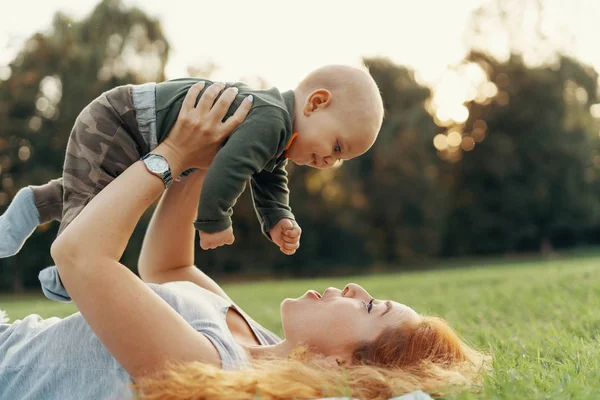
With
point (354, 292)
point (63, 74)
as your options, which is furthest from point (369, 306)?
point (63, 74)

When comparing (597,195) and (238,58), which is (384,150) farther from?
(597,195)

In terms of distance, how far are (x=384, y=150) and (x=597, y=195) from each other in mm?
10469

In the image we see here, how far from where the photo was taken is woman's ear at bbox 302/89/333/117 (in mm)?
2586

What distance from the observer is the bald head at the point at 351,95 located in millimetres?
2604

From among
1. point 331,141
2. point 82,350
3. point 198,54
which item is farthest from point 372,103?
point 198,54

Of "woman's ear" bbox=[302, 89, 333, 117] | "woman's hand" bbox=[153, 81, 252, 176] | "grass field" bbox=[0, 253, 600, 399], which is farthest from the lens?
"woman's ear" bbox=[302, 89, 333, 117]

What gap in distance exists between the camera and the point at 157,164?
198 cm

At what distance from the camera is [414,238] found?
24422 mm

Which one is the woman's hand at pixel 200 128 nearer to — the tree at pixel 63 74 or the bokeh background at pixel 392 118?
the bokeh background at pixel 392 118

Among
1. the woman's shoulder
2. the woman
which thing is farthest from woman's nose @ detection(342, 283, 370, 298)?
the woman's shoulder

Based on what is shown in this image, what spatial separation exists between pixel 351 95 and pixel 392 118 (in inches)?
849

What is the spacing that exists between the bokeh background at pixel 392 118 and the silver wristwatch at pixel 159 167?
12669mm

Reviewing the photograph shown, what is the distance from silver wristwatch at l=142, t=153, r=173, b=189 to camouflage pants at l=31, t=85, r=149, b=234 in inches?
17.3

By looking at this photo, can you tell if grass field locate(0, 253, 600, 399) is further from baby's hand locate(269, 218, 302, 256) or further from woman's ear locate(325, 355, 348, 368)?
baby's hand locate(269, 218, 302, 256)
